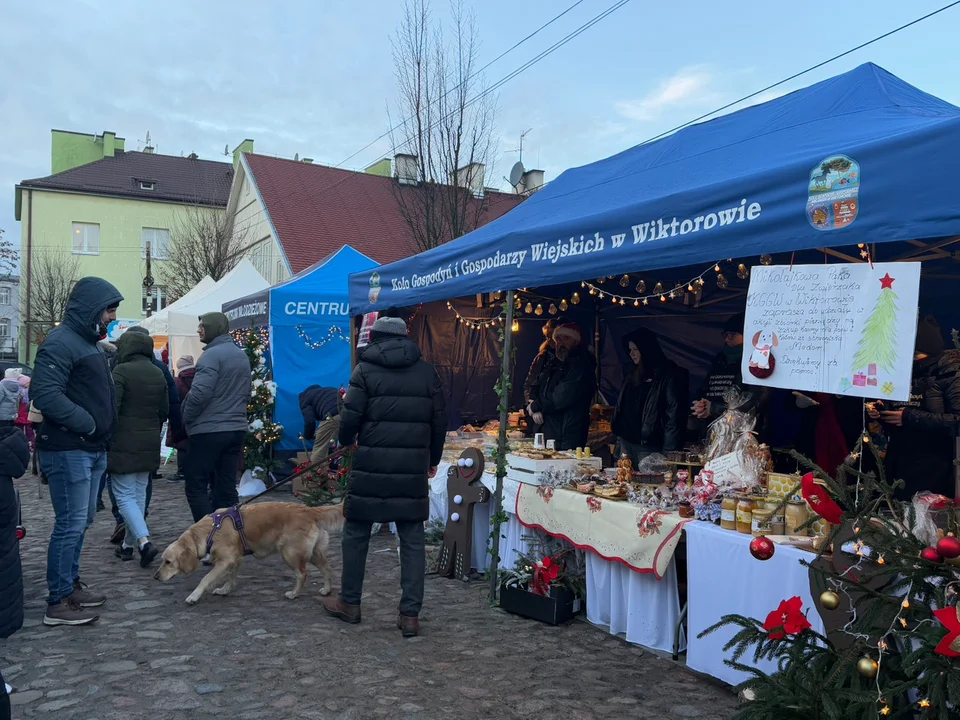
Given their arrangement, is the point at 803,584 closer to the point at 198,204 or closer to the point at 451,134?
the point at 451,134

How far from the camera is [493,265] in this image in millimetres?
5234

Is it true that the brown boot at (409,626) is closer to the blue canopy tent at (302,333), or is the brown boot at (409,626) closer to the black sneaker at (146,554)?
the black sneaker at (146,554)

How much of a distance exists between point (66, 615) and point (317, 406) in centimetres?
487

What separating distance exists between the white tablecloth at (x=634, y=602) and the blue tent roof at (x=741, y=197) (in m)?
1.74

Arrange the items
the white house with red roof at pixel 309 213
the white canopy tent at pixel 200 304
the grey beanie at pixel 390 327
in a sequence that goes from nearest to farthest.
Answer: the grey beanie at pixel 390 327 → the white canopy tent at pixel 200 304 → the white house with red roof at pixel 309 213

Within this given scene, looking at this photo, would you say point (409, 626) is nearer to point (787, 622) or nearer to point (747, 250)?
point (787, 622)

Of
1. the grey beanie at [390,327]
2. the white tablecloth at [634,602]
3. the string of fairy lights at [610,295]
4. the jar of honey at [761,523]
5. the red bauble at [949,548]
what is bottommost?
the white tablecloth at [634,602]

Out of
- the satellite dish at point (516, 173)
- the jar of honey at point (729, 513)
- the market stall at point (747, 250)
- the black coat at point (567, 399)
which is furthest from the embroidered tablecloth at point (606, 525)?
the satellite dish at point (516, 173)

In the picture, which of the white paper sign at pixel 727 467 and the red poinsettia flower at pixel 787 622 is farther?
the white paper sign at pixel 727 467

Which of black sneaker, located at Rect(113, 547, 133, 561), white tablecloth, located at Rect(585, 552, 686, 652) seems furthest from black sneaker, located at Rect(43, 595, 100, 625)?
white tablecloth, located at Rect(585, 552, 686, 652)

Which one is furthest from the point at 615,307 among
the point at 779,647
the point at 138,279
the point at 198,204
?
the point at 138,279

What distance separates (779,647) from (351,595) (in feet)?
8.93

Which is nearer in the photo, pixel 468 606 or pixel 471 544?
pixel 468 606

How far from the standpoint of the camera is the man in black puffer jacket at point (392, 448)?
4461 mm
